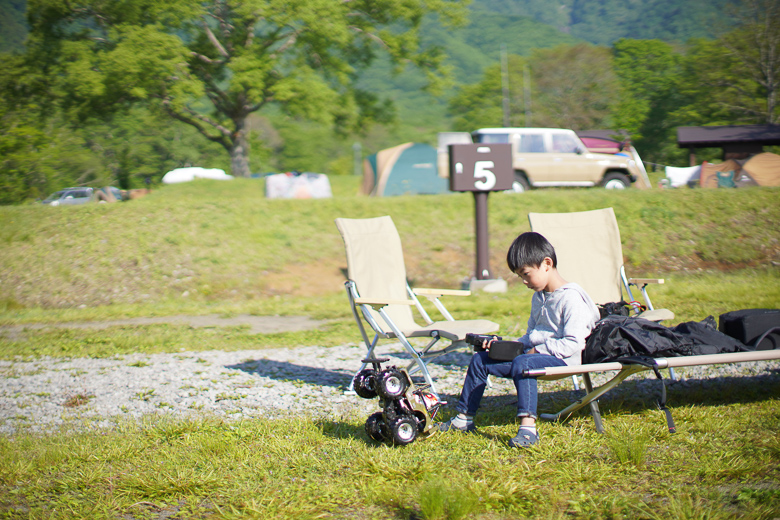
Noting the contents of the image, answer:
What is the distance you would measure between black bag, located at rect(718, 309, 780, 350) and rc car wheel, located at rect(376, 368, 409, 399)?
5.70 feet

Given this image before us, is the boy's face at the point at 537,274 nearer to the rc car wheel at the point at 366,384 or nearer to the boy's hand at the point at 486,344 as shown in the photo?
the boy's hand at the point at 486,344

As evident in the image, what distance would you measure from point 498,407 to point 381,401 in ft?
3.22

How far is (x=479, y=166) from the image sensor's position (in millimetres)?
8367

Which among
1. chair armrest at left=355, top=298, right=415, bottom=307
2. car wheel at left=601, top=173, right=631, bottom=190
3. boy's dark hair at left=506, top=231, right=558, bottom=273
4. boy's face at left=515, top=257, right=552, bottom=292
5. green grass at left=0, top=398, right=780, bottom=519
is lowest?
green grass at left=0, top=398, right=780, bottom=519

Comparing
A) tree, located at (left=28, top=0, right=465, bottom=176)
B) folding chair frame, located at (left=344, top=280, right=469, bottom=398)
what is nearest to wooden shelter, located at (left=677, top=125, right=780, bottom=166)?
tree, located at (left=28, top=0, right=465, bottom=176)

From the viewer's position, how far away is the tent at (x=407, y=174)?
16.5 metres

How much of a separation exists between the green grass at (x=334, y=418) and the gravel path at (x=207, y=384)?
0.75ft

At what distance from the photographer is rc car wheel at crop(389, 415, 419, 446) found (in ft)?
9.38

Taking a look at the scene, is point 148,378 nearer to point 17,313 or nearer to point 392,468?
point 392,468

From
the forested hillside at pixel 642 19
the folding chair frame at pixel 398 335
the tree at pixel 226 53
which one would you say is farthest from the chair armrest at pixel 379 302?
the forested hillside at pixel 642 19

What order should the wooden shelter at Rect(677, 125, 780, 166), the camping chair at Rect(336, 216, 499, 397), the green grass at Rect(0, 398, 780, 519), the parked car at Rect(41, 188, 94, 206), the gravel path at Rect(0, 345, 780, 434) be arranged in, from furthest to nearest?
the parked car at Rect(41, 188, 94, 206)
the wooden shelter at Rect(677, 125, 780, 166)
the camping chair at Rect(336, 216, 499, 397)
the gravel path at Rect(0, 345, 780, 434)
the green grass at Rect(0, 398, 780, 519)

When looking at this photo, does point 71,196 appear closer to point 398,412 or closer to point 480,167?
point 480,167

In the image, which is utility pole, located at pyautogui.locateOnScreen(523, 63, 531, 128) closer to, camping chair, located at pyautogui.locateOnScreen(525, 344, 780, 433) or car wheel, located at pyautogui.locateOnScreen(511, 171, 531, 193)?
car wheel, located at pyautogui.locateOnScreen(511, 171, 531, 193)

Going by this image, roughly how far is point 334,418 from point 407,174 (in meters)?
13.6
